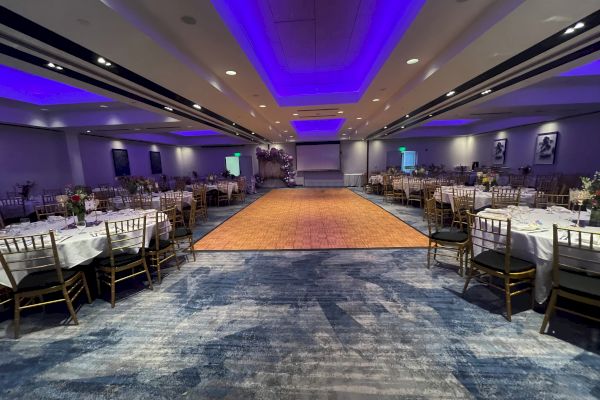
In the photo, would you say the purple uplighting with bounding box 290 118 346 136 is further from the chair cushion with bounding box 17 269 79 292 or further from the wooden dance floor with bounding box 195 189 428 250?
the chair cushion with bounding box 17 269 79 292

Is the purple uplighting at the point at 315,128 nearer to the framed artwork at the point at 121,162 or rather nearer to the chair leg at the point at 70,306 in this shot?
the framed artwork at the point at 121,162

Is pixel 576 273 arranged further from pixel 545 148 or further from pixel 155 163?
pixel 155 163

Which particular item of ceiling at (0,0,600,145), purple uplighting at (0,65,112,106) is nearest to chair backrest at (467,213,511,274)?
ceiling at (0,0,600,145)

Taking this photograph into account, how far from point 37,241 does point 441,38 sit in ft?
18.4

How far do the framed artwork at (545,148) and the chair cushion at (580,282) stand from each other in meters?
9.79

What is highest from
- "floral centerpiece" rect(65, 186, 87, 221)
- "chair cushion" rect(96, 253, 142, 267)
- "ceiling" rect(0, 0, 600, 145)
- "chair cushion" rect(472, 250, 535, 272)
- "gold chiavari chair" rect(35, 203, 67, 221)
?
"ceiling" rect(0, 0, 600, 145)

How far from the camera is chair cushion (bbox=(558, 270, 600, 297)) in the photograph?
6.68 feet

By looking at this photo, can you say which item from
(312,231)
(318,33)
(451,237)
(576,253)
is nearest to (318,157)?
(312,231)

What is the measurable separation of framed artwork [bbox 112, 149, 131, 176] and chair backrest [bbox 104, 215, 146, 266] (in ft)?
33.8

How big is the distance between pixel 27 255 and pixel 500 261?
4.93 metres

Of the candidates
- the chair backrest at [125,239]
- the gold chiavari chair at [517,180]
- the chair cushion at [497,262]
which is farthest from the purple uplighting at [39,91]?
the gold chiavari chair at [517,180]

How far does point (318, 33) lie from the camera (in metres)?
4.16

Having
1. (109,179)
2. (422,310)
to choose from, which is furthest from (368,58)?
(109,179)

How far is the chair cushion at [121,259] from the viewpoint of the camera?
293 centimetres
